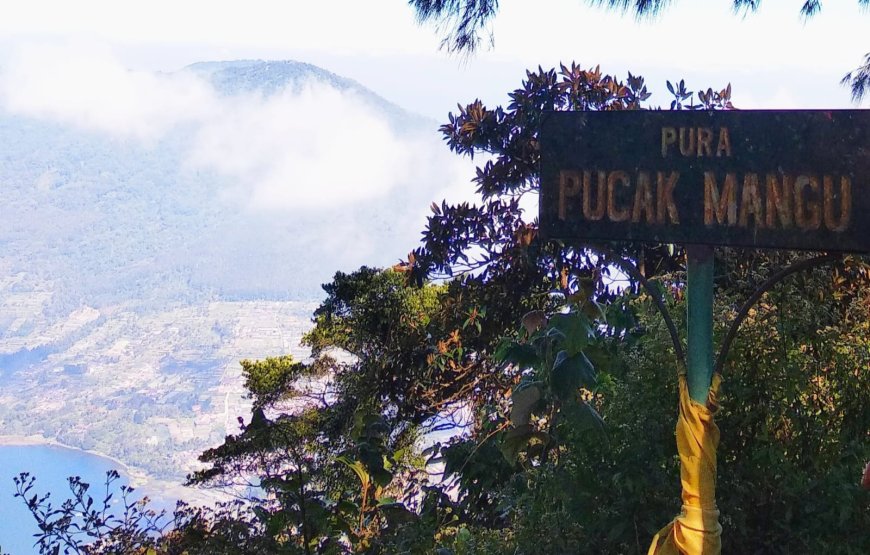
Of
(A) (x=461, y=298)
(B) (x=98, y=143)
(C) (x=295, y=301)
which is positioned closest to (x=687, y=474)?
(A) (x=461, y=298)

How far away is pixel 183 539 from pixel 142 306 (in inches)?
3263

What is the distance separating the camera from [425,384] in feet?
16.5

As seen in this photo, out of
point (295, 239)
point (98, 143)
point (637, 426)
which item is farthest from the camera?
point (98, 143)

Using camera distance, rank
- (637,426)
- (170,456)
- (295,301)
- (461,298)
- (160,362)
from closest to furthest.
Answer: (637,426) → (461,298) → (170,456) → (160,362) → (295,301)

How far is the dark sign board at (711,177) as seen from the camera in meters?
1.57

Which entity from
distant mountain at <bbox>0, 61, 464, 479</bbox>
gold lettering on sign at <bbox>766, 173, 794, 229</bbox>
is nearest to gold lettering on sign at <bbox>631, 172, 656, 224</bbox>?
gold lettering on sign at <bbox>766, 173, 794, 229</bbox>

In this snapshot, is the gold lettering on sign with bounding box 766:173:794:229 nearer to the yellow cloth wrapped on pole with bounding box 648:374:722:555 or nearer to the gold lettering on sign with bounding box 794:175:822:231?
the gold lettering on sign with bounding box 794:175:822:231

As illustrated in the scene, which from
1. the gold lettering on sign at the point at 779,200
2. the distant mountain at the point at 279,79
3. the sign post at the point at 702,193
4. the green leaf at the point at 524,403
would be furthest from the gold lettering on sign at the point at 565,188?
the distant mountain at the point at 279,79

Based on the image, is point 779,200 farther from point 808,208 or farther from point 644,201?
point 644,201

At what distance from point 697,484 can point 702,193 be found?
1.87 ft

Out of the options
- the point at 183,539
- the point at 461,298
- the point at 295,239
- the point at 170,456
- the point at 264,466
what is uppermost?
the point at 295,239

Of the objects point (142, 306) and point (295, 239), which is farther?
point (295, 239)

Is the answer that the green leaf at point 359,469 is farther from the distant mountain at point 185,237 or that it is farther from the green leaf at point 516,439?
the distant mountain at point 185,237

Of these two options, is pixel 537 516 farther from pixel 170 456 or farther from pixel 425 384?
pixel 170 456
